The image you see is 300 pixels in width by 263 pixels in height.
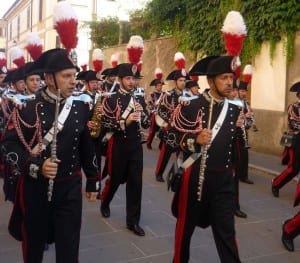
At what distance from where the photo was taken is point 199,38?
50.0ft

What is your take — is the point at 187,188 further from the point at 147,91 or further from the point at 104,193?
the point at 147,91

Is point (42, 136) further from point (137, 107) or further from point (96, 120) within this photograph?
point (96, 120)

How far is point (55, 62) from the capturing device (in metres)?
3.66

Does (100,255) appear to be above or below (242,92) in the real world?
below

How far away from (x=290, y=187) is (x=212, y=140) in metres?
5.26

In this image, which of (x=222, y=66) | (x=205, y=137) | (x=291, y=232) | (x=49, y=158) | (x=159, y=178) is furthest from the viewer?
(x=159, y=178)

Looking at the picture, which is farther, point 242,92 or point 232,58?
point 242,92

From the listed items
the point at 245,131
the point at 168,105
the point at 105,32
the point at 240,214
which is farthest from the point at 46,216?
the point at 105,32

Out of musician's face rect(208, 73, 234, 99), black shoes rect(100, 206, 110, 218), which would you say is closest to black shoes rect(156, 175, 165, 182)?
black shoes rect(100, 206, 110, 218)

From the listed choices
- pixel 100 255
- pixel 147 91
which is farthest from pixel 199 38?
pixel 100 255

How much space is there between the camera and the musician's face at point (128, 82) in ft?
20.0

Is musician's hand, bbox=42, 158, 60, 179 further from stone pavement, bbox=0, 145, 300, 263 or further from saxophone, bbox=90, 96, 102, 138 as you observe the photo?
saxophone, bbox=90, 96, 102, 138

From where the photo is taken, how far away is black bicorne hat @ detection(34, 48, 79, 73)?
11.9ft

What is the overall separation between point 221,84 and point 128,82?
2177 millimetres
